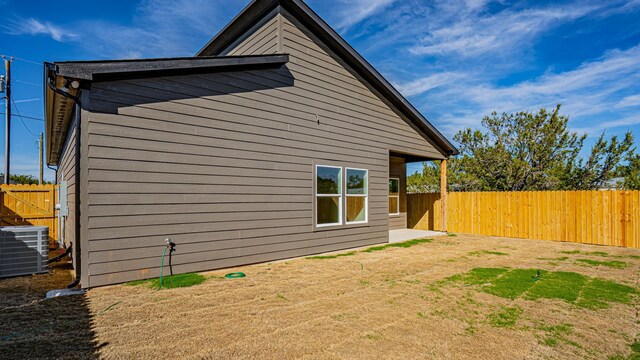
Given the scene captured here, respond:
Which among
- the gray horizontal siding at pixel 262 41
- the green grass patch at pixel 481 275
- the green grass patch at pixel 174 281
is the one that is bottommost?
the green grass patch at pixel 481 275

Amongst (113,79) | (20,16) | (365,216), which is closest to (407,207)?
(365,216)

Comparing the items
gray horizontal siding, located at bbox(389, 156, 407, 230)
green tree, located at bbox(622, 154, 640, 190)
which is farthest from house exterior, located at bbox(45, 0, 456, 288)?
green tree, located at bbox(622, 154, 640, 190)

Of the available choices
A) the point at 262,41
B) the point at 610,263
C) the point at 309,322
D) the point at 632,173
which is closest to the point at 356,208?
the point at 262,41

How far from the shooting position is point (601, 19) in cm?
1184

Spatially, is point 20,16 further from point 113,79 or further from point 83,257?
point 83,257

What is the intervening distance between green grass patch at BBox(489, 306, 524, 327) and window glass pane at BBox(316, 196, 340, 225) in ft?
13.7

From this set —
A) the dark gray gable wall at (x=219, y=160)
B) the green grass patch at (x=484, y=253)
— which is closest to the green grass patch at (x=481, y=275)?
the green grass patch at (x=484, y=253)

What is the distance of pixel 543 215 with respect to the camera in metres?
10.5

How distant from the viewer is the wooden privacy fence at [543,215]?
9164 mm

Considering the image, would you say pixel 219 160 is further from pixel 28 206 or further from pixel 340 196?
pixel 28 206

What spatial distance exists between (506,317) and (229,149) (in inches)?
187

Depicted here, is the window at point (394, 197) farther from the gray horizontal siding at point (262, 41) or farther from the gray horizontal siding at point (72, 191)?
the gray horizontal siding at point (72, 191)

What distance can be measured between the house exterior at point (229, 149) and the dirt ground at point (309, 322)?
811 millimetres

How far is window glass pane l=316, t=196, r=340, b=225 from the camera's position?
7.39m
